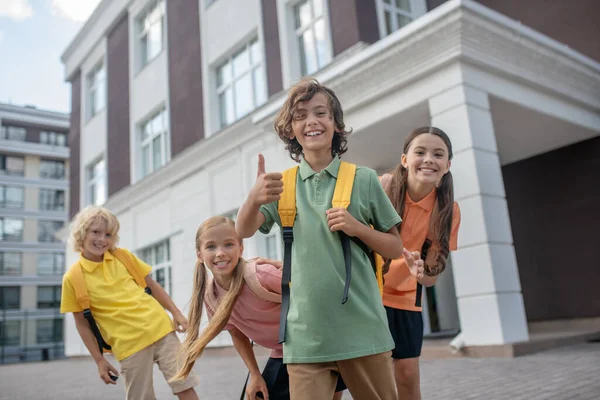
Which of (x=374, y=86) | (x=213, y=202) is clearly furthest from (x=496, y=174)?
(x=213, y=202)

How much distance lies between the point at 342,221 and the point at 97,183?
62.9ft

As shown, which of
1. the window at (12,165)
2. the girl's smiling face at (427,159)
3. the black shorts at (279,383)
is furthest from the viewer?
the window at (12,165)

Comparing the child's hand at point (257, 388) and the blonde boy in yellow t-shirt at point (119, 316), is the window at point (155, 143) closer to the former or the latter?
the blonde boy in yellow t-shirt at point (119, 316)

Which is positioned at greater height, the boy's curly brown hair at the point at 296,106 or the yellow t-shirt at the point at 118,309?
the boy's curly brown hair at the point at 296,106

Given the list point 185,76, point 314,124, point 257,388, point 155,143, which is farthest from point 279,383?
point 155,143

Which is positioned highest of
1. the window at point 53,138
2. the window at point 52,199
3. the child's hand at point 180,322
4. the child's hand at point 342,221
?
the window at point 53,138

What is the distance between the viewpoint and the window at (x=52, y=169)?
168 ft

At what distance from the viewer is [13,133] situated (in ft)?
162

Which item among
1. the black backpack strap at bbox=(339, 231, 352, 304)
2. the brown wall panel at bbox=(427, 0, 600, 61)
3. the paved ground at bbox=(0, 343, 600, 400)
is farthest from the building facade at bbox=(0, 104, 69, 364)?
the black backpack strap at bbox=(339, 231, 352, 304)

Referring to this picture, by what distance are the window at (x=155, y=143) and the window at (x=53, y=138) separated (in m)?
39.2

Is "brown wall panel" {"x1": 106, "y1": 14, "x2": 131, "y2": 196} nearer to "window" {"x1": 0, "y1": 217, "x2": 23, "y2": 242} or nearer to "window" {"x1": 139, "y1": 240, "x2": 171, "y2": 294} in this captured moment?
"window" {"x1": 139, "y1": 240, "x2": 171, "y2": 294}

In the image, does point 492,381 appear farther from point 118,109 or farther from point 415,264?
point 118,109

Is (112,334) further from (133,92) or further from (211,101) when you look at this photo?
(133,92)

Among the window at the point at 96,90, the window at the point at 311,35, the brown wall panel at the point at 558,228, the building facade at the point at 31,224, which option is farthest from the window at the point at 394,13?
the building facade at the point at 31,224
